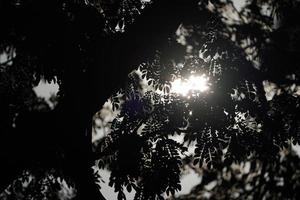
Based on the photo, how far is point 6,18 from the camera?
414 centimetres

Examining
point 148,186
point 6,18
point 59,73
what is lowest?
point 148,186

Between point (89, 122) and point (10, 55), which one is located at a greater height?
point (10, 55)

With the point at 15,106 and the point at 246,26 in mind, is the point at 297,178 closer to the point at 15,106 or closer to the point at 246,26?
the point at 246,26

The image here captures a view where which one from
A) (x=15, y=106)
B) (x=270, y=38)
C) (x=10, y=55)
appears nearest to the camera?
(x=15, y=106)

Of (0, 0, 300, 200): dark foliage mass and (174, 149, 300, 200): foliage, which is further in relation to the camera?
(174, 149, 300, 200): foliage

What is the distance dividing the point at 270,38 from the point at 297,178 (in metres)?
4.46

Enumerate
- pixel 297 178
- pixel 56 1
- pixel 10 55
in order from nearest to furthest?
1. pixel 56 1
2. pixel 10 55
3. pixel 297 178

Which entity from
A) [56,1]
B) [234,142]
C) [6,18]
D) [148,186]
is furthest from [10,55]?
[234,142]

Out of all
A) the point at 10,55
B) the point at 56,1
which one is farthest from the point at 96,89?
the point at 10,55

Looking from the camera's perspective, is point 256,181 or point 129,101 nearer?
point 129,101

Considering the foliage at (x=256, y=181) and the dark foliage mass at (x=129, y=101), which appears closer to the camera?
the dark foliage mass at (x=129, y=101)

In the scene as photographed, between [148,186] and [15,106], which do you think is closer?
[148,186]

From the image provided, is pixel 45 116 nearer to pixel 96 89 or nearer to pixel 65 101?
pixel 65 101

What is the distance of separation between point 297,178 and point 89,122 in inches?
344
